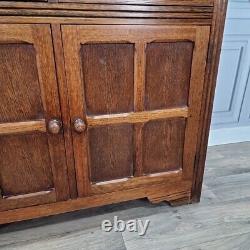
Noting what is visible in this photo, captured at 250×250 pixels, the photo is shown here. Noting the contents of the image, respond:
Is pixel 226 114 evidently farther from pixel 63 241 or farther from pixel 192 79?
pixel 63 241

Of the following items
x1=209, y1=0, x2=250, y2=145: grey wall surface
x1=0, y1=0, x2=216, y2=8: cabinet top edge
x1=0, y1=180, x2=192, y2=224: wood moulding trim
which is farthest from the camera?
x1=209, y1=0, x2=250, y2=145: grey wall surface

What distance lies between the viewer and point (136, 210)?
0.94m

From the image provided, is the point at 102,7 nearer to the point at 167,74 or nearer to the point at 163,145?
the point at 167,74

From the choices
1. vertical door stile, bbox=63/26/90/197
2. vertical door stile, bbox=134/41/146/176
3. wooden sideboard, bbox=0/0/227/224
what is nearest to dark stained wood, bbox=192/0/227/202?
wooden sideboard, bbox=0/0/227/224

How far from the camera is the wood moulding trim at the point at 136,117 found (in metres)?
0.73

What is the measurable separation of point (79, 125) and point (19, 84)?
0.64 ft

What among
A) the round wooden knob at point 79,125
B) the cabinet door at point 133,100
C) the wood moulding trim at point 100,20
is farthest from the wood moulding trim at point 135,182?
the wood moulding trim at point 100,20

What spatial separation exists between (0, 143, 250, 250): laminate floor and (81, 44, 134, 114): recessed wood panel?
434 millimetres

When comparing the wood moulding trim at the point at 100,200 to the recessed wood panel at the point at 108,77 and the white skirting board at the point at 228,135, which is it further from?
the white skirting board at the point at 228,135

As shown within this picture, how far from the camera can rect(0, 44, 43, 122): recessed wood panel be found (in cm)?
61

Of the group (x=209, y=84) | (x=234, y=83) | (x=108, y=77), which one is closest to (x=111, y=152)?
(x=108, y=77)

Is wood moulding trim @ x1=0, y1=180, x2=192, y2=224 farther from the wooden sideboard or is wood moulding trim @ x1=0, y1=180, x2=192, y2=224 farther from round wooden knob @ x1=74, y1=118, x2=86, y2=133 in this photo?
round wooden knob @ x1=74, y1=118, x2=86, y2=133

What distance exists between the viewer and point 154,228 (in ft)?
2.84

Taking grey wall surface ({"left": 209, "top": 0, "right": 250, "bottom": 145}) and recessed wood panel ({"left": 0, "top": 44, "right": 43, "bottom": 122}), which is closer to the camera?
recessed wood panel ({"left": 0, "top": 44, "right": 43, "bottom": 122})
